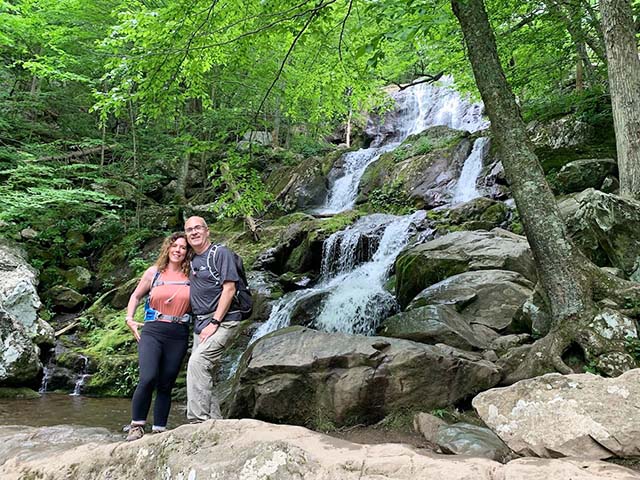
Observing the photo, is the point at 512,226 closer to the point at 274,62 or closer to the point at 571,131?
the point at 571,131

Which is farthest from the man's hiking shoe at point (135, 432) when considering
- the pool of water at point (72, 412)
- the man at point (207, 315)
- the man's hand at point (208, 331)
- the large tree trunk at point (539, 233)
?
the large tree trunk at point (539, 233)

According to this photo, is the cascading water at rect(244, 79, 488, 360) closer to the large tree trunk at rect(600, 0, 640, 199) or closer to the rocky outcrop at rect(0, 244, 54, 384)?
the rocky outcrop at rect(0, 244, 54, 384)

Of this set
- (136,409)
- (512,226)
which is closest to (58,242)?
(136,409)

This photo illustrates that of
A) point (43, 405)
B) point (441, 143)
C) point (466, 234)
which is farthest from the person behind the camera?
point (441, 143)

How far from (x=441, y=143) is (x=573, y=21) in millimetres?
6598

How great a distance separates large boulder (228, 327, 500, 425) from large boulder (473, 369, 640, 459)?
4.46 feet

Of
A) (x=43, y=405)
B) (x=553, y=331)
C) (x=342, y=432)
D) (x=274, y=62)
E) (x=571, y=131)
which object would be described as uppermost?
(x=274, y=62)

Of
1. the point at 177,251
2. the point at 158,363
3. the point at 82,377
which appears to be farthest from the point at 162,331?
the point at 82,377

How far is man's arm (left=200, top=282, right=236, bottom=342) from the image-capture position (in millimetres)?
3463

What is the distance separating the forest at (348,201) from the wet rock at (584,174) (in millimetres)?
35

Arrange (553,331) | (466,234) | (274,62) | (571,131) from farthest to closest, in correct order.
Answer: (274,62)
(571,131)
(466,234)
(553,331)

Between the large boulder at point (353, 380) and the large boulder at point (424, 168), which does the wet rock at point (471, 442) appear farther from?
the large boulder at point (424, 168)

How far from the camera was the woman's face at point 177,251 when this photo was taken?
12.2ft

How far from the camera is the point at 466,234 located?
8.28m
